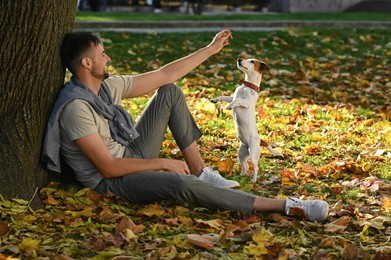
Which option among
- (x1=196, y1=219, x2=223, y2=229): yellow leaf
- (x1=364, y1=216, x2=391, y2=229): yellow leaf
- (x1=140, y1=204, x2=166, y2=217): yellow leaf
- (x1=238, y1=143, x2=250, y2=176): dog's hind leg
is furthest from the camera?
(x1=238, y1=143, x2=250, y2=176): dog's hind leg

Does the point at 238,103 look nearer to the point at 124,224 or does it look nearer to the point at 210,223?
the point at 210,223

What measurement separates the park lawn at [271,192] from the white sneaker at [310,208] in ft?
0.18

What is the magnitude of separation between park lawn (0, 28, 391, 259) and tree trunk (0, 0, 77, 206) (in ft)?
0.65

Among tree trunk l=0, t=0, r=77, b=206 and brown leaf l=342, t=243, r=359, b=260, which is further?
tree trunk l=0, t=0, r=77, b=206

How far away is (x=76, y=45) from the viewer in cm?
551

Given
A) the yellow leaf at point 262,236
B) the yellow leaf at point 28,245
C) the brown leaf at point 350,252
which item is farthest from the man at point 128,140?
the yellow leaf at point 28,245

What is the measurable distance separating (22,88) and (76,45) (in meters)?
0.43

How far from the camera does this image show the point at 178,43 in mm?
13586

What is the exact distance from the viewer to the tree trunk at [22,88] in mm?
5344

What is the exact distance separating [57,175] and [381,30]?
1124cm

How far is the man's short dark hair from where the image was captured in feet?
18.0

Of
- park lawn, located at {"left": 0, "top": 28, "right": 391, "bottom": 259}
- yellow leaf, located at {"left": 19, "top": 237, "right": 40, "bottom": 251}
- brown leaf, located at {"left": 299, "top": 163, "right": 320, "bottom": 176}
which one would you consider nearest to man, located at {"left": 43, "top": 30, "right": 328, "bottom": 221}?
park lawn, located at {"left": 0, "top": 28, "right": 391, "bottom": 259}

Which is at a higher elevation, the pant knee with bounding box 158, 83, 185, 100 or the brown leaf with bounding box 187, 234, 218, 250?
the pant knee with bounding box 158, 83, 185, 100

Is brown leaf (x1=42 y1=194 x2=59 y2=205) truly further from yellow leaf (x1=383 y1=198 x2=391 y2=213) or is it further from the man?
yellow leaf (x1=383 y1=198 x2=391 y2=213)
